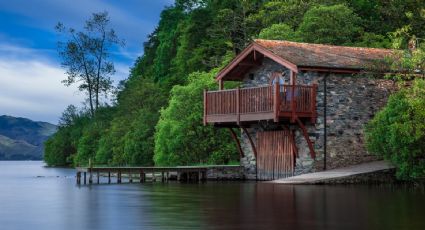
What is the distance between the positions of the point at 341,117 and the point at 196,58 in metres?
30.5

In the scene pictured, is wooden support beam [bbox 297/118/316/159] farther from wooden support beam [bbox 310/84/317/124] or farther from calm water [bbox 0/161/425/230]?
calm water [bbox 0/161/425/230]

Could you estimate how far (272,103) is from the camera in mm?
33156

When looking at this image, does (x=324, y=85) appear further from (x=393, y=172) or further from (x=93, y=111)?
(x=93, y=111)

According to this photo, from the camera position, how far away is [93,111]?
75.1m

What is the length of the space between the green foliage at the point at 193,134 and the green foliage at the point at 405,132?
13389 mm

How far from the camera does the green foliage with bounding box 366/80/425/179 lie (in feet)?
94.7

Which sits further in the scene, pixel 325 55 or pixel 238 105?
pixel 325 55

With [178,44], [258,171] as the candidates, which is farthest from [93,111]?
[258,171]

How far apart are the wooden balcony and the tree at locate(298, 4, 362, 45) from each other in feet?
37.8

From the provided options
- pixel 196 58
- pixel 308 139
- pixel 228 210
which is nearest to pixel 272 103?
pixel 308 139

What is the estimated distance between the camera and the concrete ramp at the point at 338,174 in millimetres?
31133

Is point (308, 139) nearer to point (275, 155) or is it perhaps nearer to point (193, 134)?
point (275, 155)

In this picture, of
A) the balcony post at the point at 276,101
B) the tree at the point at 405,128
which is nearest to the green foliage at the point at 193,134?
the balcony post at the point at 276,101

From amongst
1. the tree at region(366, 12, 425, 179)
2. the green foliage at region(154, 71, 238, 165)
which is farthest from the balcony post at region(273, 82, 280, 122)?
the green foliage at region(154, 71, 238, 165)
